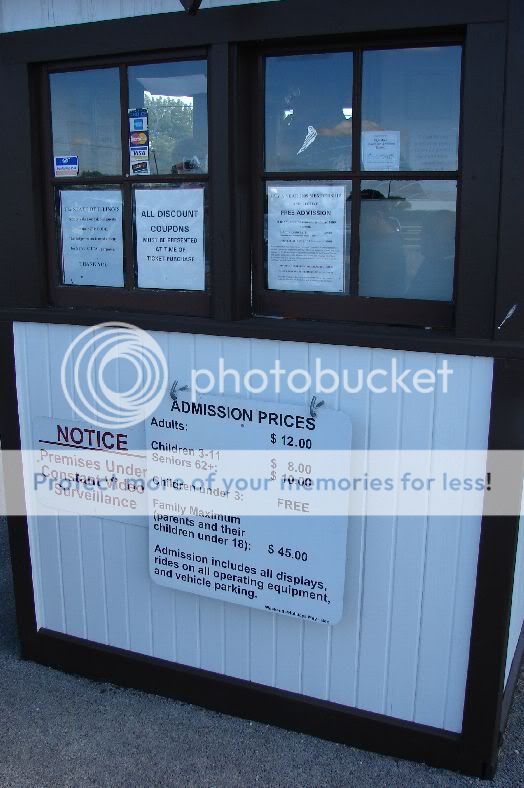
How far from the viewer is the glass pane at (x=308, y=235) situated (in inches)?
105

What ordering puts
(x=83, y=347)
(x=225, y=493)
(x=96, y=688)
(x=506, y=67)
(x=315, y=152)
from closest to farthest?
(x=506, y=67)
(x=315, y=152)
(x=225, y=493)
(x=83, y=347)
(x=96, y=688)

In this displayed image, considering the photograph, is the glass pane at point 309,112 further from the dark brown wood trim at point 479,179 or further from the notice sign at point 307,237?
the dark brown wood trim at point 479,179

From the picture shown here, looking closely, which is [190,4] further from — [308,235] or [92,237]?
[92,237]

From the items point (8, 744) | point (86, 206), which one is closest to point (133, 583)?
point (8, 744)

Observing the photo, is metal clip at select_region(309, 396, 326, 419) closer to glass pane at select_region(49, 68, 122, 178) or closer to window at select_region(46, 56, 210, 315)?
window at select_region(46, 56, 210, 315)

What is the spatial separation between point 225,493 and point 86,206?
1279 mm

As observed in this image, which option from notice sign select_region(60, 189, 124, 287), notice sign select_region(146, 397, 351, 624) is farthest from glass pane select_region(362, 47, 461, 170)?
notice sign select_region(60, 189, 124, 287)

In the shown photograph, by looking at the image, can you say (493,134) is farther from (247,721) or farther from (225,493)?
(247,721)

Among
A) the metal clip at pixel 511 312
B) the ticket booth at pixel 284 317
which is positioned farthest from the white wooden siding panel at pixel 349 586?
the metal clip at pixel 511 312

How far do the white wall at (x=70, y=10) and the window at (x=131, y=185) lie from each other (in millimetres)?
177

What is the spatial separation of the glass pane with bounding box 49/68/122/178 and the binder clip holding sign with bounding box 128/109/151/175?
72 mm

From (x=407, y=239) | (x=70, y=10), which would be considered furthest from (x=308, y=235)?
(x=70, y=10)

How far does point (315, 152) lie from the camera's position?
2666mm

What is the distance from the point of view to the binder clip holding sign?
2859 mm
